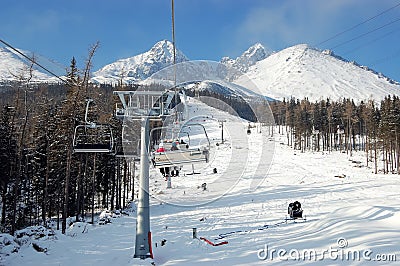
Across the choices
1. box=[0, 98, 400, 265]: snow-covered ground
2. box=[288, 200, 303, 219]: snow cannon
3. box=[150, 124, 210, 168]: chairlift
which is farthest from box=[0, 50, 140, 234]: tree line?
box=[288, 200, 303, 219]: snow cannon

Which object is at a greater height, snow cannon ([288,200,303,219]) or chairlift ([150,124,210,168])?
chairlift ([150,124,210,168])

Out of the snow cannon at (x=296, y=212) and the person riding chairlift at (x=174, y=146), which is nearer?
the person riding chairlift at (x=174, y=146)

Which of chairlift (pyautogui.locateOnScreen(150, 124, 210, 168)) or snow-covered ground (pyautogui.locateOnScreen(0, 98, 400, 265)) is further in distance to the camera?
chairlift (pyautogui.locateOnScreen(150, 124, 210, 168))

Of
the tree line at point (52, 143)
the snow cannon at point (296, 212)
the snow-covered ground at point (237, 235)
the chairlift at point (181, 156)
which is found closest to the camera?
the snow-covered ground at point (237, 235)

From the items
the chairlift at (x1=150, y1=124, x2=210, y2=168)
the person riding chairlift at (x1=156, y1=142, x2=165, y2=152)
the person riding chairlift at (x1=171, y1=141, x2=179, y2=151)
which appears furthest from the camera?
the person riding chairlift at (x1=156, y1=142, x2=165, y2=152)

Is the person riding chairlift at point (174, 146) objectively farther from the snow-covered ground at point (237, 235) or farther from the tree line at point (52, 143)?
the tree line at point (52, 143)

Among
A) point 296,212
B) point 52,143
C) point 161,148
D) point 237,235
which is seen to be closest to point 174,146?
point 161,148

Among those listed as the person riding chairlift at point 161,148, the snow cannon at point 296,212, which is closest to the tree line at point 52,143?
the person riding chairlift at point 161,148

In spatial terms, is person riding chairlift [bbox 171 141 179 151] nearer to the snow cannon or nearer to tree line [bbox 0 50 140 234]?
tree line [bbox 0 50 140 234]

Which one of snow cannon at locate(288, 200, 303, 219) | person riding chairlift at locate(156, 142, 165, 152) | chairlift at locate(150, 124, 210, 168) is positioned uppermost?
person riding chairlift at locate(156, 142, 165, 152)

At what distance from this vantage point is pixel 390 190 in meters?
28.3

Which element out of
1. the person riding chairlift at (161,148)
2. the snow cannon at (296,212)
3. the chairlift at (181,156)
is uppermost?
the person riding chairlift at (161,148)

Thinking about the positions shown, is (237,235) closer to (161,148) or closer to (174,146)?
(174,146)

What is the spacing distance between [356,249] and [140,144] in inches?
309
